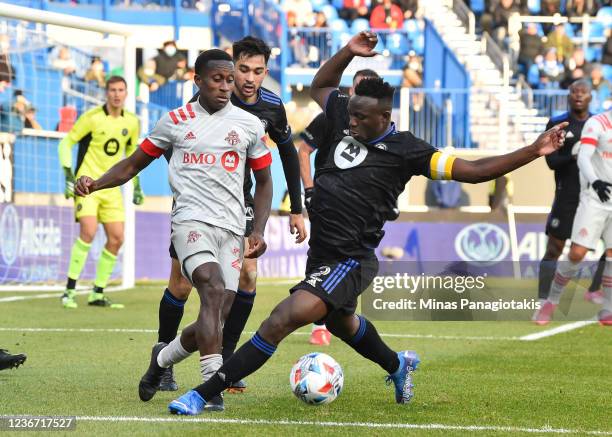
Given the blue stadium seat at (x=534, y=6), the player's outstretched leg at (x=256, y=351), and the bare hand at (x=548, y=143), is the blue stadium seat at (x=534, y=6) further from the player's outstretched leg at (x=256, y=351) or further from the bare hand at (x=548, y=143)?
the bare hand at (x=548, y=143)

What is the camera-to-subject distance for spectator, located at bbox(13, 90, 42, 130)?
1666cm

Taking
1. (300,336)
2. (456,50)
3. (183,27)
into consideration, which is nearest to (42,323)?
(300,336)

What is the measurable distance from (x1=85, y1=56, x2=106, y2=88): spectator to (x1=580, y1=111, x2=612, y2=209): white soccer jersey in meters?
→ 8.61

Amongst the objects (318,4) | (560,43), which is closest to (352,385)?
(560,43)

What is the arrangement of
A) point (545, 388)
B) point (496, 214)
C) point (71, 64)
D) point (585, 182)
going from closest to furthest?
point (545, 388) < point (585, 182) < point (71, 64) < point (496, 214)

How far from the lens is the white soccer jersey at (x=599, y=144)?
486 inches

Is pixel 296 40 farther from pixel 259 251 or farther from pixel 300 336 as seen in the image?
pixel 259 251

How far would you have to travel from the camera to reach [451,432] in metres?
5.74

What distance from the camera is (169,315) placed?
288 inches

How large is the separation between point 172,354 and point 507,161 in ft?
7.16

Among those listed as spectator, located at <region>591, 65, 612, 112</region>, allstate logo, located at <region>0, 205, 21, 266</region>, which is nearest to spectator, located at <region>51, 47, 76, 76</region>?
allstate logo, located at <region>0, 205, 21, 266</region>

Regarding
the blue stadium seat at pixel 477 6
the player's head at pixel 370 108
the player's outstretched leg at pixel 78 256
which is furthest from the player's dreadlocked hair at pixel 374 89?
the blue stadium seat at pixel 477 6

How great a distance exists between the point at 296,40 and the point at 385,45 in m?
2.16

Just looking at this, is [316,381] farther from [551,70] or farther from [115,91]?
[551,70]
